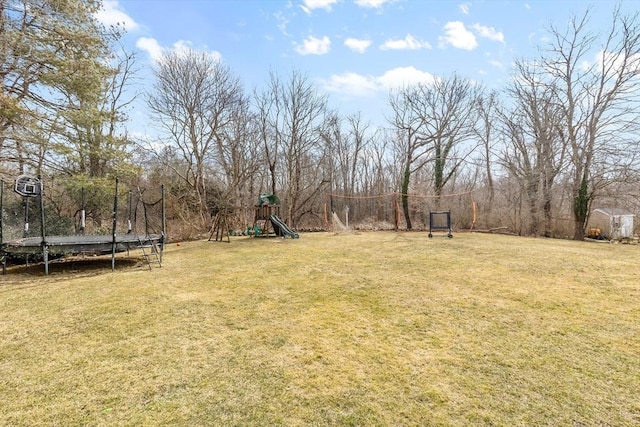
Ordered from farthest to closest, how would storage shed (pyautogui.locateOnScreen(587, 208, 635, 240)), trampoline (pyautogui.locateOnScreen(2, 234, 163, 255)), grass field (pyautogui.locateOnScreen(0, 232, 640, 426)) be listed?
1. storage shed (pyautogui.locateOnScreen(587, 208, 635, 240))
2. trampoline (pyautogui.locateOnScreen(2, 234, 163, 255))
3. grass field (pyautogui.locateOnScreen(0, 232, 640, 426))

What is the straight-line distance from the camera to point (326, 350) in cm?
241

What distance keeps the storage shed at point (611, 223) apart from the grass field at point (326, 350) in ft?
31.5

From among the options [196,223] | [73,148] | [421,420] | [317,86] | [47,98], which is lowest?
[421,420]

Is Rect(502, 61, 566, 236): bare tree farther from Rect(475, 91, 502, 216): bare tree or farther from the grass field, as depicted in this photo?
the grass field

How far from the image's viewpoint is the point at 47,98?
6.82 m

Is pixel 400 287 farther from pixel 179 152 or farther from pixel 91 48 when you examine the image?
pixel 179 152

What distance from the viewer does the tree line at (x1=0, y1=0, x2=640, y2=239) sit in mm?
6605

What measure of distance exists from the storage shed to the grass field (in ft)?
31.5

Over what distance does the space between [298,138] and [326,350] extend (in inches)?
553

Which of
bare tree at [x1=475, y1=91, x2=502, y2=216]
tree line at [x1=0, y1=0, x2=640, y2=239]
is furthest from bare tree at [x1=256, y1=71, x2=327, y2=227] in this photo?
bare tree at [x1=475, y1=91, x2=502, y2=216]

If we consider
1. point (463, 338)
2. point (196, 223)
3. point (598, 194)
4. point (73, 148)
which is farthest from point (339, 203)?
point (463, 338)

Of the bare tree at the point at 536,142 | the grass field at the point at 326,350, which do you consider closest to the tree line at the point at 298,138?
the bare tree at the point at 536,142

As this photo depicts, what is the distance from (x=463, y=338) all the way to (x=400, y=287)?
5.30 feet

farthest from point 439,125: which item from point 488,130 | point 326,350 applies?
point 326,350
